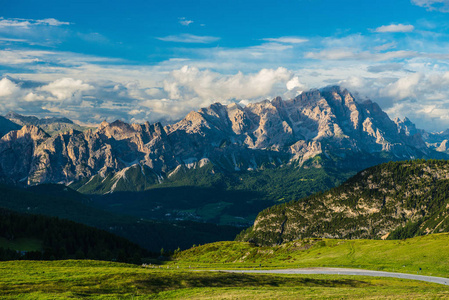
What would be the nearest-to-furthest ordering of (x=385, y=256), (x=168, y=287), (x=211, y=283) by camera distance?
(x=168, y=287)
(x=211, y=283)
(x=385, y=256)

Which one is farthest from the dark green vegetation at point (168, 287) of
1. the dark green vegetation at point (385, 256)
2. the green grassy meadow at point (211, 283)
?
the dark green vegetation at point (385, 256)

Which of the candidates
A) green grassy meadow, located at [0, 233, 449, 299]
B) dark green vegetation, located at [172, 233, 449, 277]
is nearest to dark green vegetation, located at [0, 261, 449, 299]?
green grassy meadow, located at [0, 233, 449, 299]

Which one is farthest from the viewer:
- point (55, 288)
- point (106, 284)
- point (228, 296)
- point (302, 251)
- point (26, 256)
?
point (302, 251)

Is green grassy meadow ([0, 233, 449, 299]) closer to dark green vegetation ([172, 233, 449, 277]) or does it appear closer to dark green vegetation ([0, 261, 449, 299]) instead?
dark green vegetation ([0, 261, 449, 299])

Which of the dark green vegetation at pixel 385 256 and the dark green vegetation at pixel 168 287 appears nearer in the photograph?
the dark green vegetation at pixel 168 287

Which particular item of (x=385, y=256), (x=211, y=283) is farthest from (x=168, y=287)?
(x=385, y=256)

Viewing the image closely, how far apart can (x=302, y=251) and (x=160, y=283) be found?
441 feet

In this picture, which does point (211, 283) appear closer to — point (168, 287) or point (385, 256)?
point (168, 287)

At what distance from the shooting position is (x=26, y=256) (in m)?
173

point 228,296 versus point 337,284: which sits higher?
point 228,296

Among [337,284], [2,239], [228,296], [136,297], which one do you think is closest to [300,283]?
[337,284]

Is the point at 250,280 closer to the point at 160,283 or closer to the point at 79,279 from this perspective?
the point at 160,283

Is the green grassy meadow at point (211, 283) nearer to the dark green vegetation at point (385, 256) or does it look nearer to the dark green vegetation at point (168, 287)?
the dark green vegetation at point (168, 287)

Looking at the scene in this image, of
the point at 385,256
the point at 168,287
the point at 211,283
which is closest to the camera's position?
the point at 168,287
